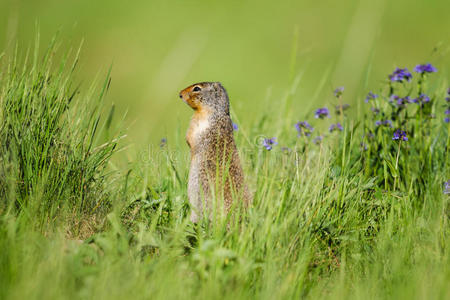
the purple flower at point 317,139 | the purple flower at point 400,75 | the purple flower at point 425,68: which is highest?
the purple flower at point 425,68

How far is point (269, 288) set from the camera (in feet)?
8.87

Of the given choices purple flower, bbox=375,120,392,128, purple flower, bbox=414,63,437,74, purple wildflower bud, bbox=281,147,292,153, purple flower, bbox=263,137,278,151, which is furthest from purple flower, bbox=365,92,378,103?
purple flower, bbox=263,137,278,151

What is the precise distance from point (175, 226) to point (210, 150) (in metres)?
0.84

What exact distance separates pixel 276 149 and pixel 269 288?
1.73 m

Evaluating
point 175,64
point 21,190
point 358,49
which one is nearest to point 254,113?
point 175,64

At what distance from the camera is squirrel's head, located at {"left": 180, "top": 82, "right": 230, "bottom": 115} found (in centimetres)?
421

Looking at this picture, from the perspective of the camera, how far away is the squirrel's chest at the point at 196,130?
4082 millimetres

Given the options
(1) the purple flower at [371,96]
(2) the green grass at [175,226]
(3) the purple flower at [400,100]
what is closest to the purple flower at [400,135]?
(2) the green grass at [175,226]

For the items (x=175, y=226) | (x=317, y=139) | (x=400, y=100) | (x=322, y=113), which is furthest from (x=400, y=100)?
(x=175, y=226)

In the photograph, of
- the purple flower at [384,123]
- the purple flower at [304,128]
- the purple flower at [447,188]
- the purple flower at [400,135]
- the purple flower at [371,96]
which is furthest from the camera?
the purple flower at [371,96]

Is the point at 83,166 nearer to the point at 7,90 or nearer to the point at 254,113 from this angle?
the point at 7,90

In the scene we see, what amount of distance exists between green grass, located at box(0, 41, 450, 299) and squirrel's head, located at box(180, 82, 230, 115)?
1.39 ft

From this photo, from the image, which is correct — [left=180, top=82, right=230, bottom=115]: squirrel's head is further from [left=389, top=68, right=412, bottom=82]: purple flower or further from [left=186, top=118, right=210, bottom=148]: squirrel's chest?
[left=389, top=68, right=412, bottom=82]: purple flower

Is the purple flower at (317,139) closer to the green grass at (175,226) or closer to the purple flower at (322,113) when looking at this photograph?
the purple flower at (322,113)
